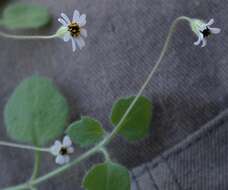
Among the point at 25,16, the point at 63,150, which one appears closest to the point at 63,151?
the point at 63,150

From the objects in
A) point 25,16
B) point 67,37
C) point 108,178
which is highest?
point 25,16

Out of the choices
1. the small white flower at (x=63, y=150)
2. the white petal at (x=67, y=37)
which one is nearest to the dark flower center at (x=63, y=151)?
the small white flower at (x=63, y=150)

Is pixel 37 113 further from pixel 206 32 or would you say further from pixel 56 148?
pixel 206 32

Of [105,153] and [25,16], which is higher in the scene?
[25,16]

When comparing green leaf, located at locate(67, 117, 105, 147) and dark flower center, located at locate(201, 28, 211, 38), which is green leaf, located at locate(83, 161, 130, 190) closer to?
green leaf, located at locate(67, 117, 105, 147)

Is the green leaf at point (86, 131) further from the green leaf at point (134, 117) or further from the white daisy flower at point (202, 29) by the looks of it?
the white daisy flower at point (202, 29)

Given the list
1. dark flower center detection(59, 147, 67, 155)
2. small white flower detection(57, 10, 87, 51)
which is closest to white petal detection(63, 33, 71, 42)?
small white flower detection(57, 10, 87, 51)
